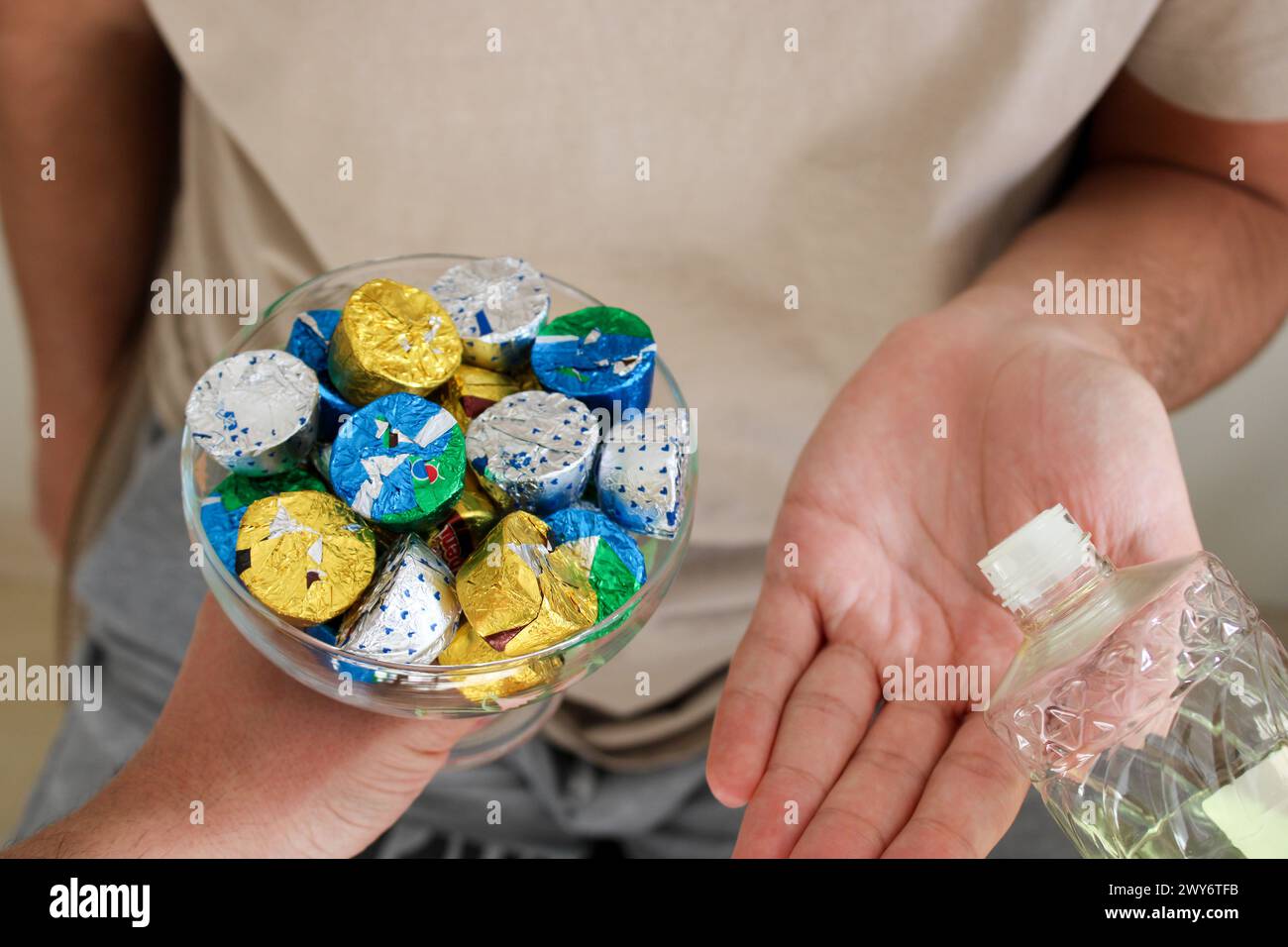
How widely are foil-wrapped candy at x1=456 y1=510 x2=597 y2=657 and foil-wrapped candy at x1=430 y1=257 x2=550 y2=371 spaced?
0.21 m

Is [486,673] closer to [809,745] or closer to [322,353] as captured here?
[809,745]

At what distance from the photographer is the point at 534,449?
0.85m

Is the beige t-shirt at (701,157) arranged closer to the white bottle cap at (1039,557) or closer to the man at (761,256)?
the man at (761,256)

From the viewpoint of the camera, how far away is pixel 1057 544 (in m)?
0.77

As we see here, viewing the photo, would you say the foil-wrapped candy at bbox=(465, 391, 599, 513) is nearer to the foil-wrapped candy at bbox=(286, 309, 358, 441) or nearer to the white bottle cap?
the foil-wrapped candy at bbox=(286, 309, 358, 441)

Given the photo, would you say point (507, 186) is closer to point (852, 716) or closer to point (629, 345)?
point (629, 345)

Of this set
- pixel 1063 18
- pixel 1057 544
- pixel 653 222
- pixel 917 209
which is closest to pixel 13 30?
pixel 653 222

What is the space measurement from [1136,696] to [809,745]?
248 millimetres

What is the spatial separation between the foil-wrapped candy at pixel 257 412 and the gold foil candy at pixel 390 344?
0.04 metres

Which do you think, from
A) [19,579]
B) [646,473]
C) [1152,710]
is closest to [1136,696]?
[1152,710]

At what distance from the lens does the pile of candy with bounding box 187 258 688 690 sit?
2.57 ft

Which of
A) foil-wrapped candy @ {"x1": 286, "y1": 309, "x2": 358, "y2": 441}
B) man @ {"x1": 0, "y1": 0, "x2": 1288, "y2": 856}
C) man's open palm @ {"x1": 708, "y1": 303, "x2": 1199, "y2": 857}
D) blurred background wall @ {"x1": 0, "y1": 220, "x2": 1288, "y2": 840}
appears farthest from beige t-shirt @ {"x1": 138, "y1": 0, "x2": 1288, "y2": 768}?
blurred background wall @ {"x1": 0, "y1": 220, "x2": 1288, "y2": 840}
